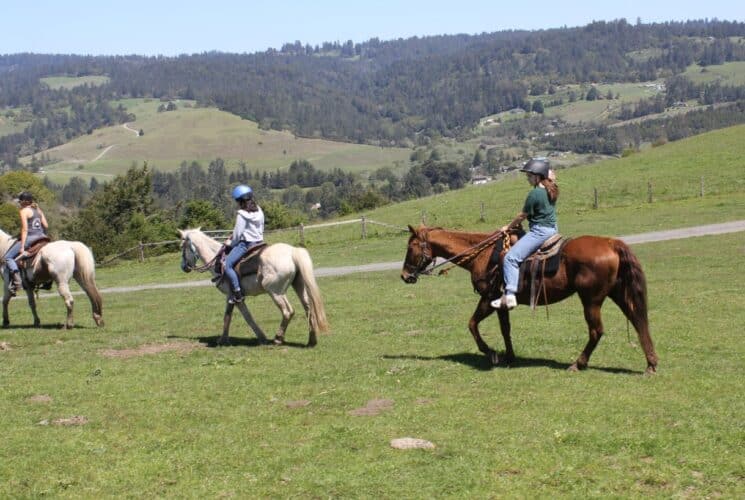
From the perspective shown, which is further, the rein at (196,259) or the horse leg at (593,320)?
the rein at (196,259)

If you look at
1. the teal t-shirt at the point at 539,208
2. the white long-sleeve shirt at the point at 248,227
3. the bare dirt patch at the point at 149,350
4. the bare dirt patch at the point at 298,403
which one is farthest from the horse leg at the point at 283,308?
the teal t-shirt at the point at 539,208

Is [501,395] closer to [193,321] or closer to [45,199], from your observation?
[193,321]

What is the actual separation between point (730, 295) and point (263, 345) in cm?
1179

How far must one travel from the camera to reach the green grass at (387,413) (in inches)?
366

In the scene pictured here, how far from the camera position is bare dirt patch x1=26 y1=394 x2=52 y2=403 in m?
13.3

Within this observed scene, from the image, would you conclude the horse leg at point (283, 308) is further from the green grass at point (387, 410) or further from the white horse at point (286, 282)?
the green grass at point (387, 410)

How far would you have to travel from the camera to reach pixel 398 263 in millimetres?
36031

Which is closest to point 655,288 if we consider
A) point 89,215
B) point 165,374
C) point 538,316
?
point 538,316

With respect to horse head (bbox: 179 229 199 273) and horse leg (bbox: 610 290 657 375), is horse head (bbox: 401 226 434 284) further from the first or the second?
horse head (bbox: 179 229 199 273)

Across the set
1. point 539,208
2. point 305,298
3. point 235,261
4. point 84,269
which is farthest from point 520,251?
point 84,269

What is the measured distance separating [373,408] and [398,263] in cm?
2395

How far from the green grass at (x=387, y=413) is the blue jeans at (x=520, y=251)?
5.03ft

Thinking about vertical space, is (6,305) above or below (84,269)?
below

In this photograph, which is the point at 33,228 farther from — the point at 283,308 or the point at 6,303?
the point at 283,308
